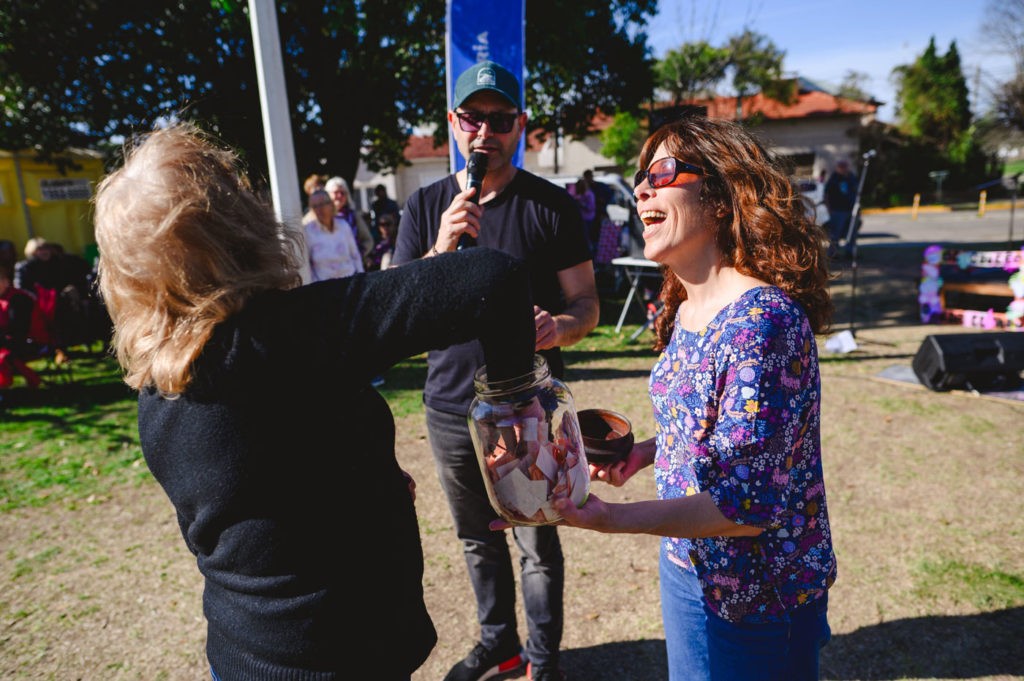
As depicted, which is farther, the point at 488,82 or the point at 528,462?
the point at 488,82

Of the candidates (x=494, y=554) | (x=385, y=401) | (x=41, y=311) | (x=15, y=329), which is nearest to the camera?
(x=385, y=401)

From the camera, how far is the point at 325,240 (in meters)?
6.55

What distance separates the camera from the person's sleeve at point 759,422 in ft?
3.99

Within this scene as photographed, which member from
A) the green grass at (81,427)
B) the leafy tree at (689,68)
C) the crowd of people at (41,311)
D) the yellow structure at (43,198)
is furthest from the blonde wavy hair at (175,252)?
the leafy tree at (689,68)

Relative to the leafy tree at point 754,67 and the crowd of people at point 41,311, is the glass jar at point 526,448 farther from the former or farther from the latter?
the leafy tree at point 754,67

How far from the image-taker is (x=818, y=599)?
1453 mm

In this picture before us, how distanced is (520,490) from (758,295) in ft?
2.24

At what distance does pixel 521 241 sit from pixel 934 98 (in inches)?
1785

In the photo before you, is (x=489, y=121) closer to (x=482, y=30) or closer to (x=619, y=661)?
(x=619, y=661)

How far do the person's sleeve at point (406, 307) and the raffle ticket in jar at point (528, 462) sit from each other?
208mm

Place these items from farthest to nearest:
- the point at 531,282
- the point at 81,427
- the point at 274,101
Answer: the point at 81,427
the point at 274,101
the point at 531,282

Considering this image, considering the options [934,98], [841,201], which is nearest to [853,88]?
[934,98]

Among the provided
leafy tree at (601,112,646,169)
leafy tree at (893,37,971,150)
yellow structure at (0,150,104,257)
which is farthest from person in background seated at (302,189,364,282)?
leafy tree at (893,37,971,150)

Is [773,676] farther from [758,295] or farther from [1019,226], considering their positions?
[1019,226]
